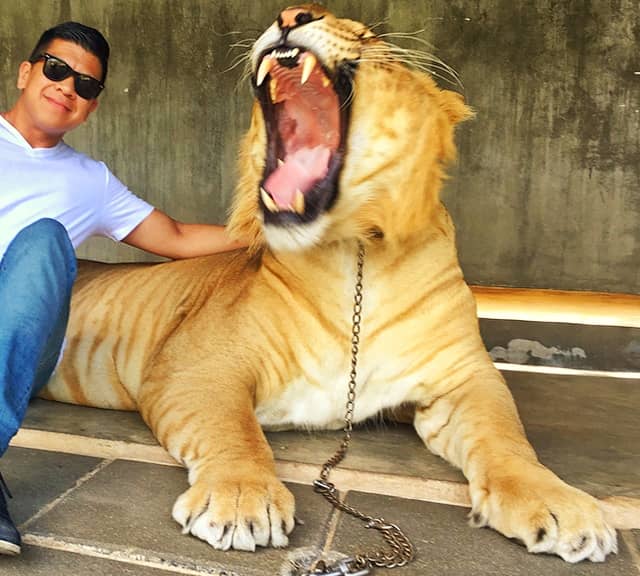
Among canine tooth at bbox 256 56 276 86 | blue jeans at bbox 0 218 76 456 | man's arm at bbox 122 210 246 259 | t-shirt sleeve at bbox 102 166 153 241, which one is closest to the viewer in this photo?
blue jeans at bbox 0 218 76 456

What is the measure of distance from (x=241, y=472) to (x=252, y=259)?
2.72 feet

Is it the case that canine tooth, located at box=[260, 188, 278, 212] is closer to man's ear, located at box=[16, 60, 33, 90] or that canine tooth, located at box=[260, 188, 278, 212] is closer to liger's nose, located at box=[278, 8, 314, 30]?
liger's nose, located at box=[278, 8, 314, 30]

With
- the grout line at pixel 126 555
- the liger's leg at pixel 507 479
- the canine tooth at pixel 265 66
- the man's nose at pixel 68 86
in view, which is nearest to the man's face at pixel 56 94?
the man's nose at pixel 68 86

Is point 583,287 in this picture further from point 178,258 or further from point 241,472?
point 241,472

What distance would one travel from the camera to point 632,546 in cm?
144

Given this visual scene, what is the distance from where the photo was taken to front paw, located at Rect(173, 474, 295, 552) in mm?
1290

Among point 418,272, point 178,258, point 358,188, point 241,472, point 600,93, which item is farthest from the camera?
point 600,93

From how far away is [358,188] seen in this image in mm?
1652

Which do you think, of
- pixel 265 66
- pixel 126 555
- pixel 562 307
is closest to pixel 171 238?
pixel 265 66

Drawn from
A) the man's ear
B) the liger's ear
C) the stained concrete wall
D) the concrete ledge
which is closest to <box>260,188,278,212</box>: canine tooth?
the liger's ear

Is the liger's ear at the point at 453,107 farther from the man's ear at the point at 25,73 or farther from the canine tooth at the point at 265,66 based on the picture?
the man's ear at the point at 25,73

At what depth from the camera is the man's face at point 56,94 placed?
2111 millimetres

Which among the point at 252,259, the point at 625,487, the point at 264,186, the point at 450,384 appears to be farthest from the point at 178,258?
the point at 625,487

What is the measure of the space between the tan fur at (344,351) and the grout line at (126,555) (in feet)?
0.20
